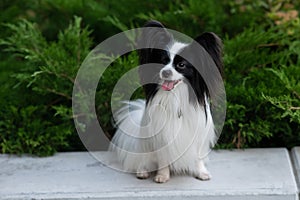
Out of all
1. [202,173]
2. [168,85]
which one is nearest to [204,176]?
[202,173]

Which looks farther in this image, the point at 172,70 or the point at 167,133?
the point at 167,133

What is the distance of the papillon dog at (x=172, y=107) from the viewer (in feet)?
8.64

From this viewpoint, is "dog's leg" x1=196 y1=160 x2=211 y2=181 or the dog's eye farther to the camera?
"dog's leg" x1=196 y1=160 x2=211 y2=181

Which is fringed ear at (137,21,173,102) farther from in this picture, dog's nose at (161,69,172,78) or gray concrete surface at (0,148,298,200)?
gray concrete surface at (0,148,298,200)

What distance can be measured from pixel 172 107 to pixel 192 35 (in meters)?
1.48

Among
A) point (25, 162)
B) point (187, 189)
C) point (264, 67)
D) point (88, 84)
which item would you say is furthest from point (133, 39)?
point (187, 189)

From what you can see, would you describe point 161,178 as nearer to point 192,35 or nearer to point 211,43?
point 211,43

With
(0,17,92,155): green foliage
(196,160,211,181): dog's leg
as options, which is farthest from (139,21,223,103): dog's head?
(0,17,92,155): green foliage

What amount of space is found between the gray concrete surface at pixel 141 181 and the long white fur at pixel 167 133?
97 mm

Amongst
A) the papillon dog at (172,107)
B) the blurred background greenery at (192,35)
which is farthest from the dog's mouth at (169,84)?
the blurred background greenery at (192,35)

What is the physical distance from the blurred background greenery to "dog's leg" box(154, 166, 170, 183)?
58 centimetres

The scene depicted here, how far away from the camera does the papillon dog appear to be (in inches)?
104

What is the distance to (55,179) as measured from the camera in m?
3.04

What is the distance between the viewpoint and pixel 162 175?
9.66 ft
